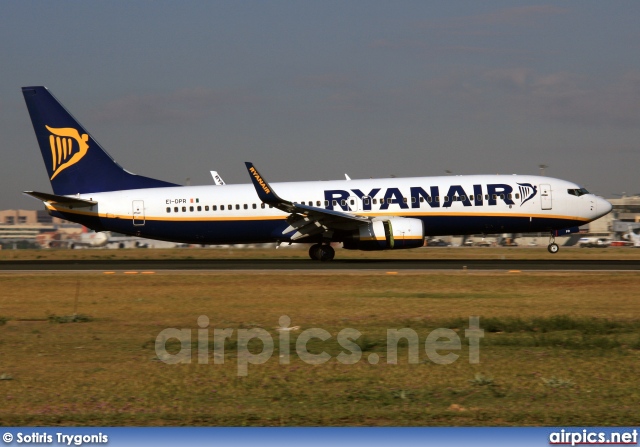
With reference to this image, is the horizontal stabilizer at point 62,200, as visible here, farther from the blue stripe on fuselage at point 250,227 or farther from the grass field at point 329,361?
the grass field at point 329,361

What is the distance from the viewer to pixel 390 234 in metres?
36.2

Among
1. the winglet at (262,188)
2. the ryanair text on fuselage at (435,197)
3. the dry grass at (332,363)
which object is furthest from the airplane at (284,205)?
the dry grass at (332,363)

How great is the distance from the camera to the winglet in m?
36.0

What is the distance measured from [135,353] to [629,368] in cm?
889

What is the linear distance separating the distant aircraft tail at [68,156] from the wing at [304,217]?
7580mm

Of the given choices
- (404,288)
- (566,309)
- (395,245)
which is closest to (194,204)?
(395,245)

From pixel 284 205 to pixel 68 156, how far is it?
12262 millimetres

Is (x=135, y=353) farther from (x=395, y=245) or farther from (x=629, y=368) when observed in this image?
(x=395, y=245)

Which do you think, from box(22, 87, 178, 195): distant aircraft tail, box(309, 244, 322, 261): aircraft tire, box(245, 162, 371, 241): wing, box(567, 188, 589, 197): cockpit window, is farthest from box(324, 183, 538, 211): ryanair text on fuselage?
box(22, 87, 178, 195): distant aircraft tail

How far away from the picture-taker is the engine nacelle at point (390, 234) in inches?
1417

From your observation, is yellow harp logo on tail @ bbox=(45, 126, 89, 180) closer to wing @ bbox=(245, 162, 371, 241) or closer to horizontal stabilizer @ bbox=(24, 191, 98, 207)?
horizontal stabilizer @ bbox=(24, 191, 98, 207)

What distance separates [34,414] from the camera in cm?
1077

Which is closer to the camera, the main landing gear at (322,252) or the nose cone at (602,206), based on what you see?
the main landing gear at (322,252)

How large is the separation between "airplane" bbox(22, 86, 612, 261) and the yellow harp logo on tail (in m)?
0.05
